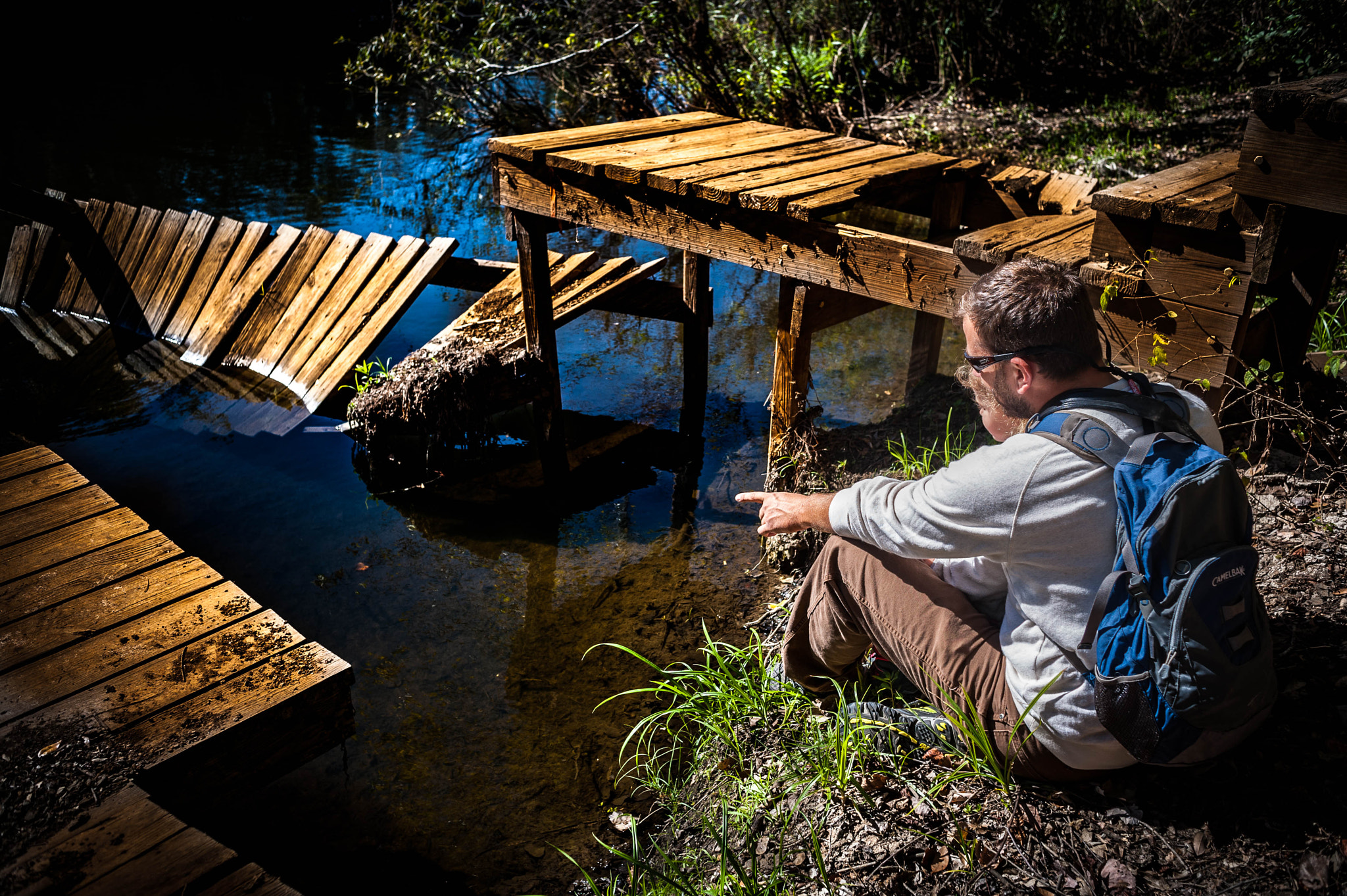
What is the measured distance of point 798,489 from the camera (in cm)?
454

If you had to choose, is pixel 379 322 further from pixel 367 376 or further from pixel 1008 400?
pixel 1008 400

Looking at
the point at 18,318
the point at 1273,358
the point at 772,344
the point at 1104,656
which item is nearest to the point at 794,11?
the point at 772,344

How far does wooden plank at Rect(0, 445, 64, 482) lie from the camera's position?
4059 millimetres

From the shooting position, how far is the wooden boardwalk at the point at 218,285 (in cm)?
687

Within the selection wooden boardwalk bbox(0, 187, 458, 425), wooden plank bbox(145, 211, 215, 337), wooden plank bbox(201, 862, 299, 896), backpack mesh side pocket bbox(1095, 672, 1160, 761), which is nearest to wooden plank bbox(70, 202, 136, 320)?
wooden boardwalk bbox(0, 187, 458, 425)

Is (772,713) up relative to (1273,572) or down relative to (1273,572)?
down

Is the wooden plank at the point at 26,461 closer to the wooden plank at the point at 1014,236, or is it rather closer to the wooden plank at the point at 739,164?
the wooden plank at the point at 739,164

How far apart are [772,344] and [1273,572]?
5.02 m

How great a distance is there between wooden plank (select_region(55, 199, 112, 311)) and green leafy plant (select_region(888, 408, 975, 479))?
26.0ft

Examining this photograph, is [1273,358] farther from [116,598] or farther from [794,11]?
[794,11]

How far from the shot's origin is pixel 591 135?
5090 millimetres

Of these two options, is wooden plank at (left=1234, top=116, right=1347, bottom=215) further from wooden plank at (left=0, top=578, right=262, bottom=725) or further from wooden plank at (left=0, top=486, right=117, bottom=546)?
wooden plank at (left=0, top=486, right=117, bottom=546)

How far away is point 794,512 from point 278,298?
6285mm

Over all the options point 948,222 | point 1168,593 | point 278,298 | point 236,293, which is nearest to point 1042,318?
point 1168,593
